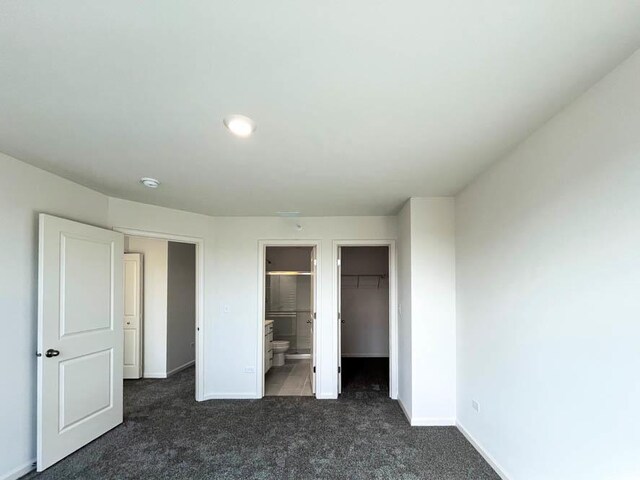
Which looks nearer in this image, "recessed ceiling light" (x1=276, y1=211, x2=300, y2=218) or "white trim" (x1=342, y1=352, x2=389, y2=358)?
"recessed ceiling light" (x1=276, y1=211, x2=300, y2=218)

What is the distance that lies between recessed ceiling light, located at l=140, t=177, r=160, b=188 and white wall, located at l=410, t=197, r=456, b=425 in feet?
7.96

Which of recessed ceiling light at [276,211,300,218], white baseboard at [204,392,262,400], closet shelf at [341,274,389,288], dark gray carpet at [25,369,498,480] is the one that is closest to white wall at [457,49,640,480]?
dark gray carpet at [25,369,498,480]

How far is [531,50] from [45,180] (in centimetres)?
337

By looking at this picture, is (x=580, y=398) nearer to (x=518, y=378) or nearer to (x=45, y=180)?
(x=518, y=378)

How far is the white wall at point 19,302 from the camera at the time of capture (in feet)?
8.44

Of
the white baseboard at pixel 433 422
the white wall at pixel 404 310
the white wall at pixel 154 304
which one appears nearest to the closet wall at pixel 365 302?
the white wall at pixel 404 310

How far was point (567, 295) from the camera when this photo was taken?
6.19ft

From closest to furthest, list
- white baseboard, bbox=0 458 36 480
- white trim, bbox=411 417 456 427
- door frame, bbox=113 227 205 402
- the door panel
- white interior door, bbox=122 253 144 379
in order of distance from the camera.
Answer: white baseboard, bbox=0 458 36 480 → the door panel → white trim, bbox=411 417 456 427 → door frame, bbox=113 227 205 402 → white interior door, bbox=122 253 144 379

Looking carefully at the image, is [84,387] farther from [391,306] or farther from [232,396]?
[391,306]

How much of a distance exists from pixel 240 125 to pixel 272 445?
275cm

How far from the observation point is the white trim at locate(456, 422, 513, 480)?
2.59 meters

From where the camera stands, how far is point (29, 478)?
2666 millimetres

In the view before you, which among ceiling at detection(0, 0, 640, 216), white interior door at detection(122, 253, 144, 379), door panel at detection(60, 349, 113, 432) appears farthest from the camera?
white interior door at detection(122, 253, 144, 379)

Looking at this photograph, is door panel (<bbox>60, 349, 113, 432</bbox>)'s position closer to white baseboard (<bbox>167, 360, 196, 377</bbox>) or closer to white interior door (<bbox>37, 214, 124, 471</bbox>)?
white interior door (<bbox>37, 214, 124, 471</bbox>)
